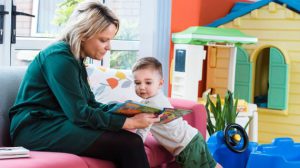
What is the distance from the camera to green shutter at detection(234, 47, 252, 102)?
4957 millimetres

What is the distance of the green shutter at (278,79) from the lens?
15.8 ft

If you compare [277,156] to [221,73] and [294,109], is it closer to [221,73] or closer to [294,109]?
[294,109]

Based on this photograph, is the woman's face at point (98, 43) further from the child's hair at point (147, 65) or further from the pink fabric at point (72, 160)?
the pink fabric at point (72, 160)

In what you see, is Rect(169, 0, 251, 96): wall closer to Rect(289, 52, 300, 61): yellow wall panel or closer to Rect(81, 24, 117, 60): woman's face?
Rect(289, 52, 300, 61): yellow wall panel

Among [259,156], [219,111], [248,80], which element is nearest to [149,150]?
[259,156]

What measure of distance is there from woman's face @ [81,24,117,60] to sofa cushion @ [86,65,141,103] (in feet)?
2.24

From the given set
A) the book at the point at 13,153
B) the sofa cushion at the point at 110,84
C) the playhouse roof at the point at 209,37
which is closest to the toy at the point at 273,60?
the playhouse roof at the point at 209,37

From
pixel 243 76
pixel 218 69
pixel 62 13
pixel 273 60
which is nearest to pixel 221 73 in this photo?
pixel 218 69

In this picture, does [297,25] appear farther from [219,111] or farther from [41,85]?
[41,85]

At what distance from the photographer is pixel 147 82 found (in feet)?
9.52

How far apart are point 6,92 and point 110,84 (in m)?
0.76

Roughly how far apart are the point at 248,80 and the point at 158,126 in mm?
2213

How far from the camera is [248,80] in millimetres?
4961

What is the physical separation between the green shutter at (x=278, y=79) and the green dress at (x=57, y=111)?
2.66 metres
